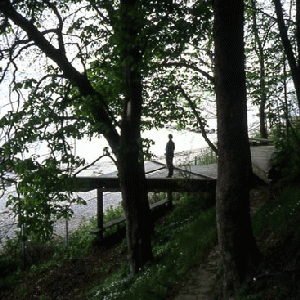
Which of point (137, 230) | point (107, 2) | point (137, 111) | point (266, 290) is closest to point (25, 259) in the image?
point (137, 230)

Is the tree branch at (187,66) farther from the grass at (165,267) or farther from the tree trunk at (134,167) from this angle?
the grass at (165,267)

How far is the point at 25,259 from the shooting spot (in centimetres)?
1425

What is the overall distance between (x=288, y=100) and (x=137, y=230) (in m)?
5.31

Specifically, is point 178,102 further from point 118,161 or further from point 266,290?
point 266,290

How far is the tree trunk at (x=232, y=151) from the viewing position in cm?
611

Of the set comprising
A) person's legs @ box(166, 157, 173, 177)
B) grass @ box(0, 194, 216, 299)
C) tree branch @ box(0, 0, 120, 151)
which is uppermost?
tree branch @ box(0, 0, 120, 151)

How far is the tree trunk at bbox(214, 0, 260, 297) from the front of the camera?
20.0ft

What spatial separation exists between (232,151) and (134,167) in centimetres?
405

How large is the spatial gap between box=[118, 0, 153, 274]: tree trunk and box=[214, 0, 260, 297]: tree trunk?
2287 mm

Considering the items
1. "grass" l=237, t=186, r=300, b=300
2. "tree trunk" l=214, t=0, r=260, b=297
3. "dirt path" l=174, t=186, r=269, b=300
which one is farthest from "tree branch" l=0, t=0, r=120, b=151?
"grass" l=237, t=186, r=300, b=300

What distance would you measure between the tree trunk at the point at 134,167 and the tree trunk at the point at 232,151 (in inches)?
90.0

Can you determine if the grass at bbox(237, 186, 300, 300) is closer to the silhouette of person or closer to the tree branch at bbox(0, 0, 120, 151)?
the tree branch at bbox(0, 0, 120, 151)

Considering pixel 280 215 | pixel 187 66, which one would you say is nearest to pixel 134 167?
pixel 280 215

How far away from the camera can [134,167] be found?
32.4 ft
